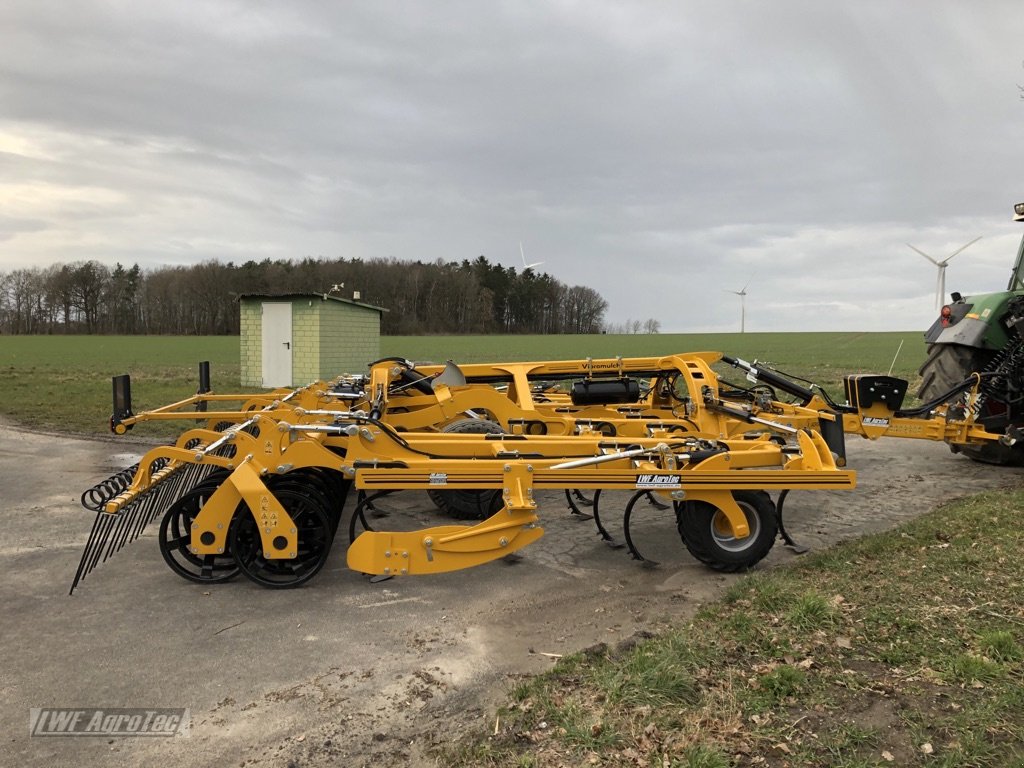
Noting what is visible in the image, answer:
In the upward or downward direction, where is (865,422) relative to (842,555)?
upward

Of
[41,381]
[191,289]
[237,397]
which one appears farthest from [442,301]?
[237,397]

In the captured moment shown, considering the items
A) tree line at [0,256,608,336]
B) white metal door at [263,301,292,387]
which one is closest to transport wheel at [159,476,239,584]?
white metal door at [263,301,292,387]

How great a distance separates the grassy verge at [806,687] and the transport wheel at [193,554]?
8.10 ft

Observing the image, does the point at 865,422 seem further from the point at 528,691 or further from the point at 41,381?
the point at 41,381

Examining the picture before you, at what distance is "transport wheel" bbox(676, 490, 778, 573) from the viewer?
4.71 metres

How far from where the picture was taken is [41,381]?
1997cm

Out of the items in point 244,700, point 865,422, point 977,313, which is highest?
point 977,313

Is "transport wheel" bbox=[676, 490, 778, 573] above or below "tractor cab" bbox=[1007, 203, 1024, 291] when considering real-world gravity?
below

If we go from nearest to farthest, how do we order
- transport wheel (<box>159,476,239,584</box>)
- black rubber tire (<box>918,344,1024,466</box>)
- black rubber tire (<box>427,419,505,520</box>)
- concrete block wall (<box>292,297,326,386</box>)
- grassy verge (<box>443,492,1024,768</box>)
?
1. grassy verge (<box>443,492,1024,768</box>)
2. transport wheel (<box>159,476,239,584</box>)
3. black rubber tire (<box>427,419,505,520</box>)
4. black rubber tire (<box>918,344,1024,466</box>)
5. concrete block wall (<box>292,297,326,386</box>)

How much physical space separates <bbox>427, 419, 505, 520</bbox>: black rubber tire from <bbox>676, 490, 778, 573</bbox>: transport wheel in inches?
68.0

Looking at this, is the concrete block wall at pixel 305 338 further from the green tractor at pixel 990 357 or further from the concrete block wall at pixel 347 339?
the green tractor at pixel 990 357

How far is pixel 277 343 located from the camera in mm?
19328

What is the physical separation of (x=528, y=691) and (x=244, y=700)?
130 cm

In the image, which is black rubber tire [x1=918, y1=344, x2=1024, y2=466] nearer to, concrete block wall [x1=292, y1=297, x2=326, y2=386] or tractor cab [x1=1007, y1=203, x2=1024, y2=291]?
tractor cab [x1=1007, y1=203, x2=1024, y2=291]
